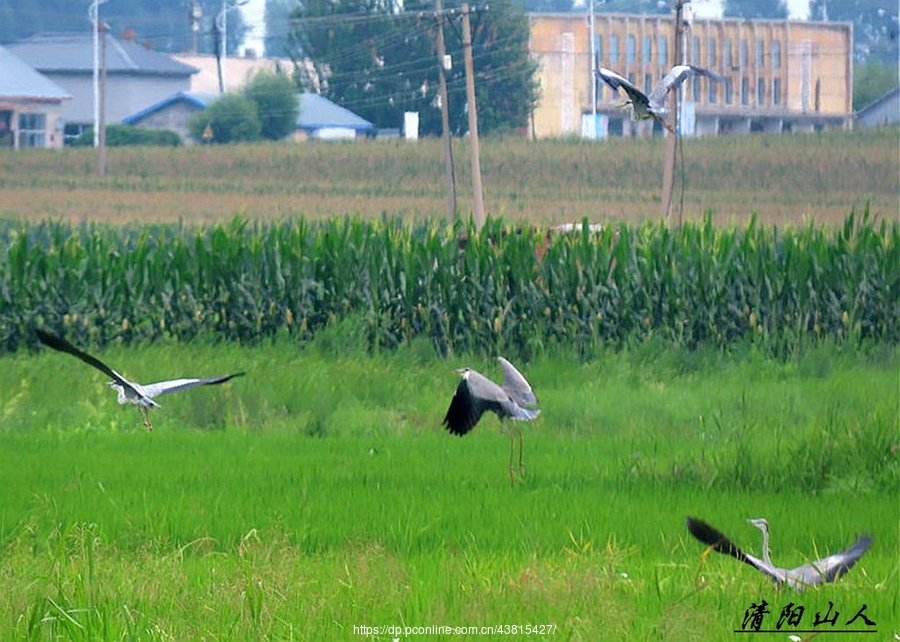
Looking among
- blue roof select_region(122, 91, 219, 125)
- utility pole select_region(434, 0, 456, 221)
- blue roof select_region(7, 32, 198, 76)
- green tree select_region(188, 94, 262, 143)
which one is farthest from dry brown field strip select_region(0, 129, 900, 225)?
blue roof select_region(7, 32, 198, 76)

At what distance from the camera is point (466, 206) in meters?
53.6

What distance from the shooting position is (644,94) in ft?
27.3

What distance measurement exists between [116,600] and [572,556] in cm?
246

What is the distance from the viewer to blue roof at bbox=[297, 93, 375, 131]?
79119 millimetres

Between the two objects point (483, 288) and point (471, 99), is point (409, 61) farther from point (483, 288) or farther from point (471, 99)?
point (483, 288)

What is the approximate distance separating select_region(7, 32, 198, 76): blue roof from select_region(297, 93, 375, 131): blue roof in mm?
12389

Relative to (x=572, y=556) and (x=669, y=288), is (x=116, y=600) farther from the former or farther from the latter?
(x=669, y=288)

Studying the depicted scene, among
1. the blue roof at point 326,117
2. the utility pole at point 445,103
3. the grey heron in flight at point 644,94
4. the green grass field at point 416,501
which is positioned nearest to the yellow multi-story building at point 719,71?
the blue roof at point 326,117

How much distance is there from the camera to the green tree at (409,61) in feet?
219

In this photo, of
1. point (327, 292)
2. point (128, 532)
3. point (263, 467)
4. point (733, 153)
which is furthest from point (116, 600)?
point (733, 153)

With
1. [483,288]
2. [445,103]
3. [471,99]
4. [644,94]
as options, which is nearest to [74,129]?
[445,103]

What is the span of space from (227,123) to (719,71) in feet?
74.1

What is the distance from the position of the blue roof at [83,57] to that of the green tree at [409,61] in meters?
15.4

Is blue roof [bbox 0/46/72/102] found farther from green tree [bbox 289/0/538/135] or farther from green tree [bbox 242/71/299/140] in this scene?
green tree [bbox 289/0/538/135]
